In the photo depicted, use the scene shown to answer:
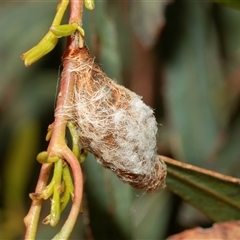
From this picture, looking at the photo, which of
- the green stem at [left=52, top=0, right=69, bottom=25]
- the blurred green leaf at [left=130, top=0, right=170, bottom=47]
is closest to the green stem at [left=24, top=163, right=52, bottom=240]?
the green stem at [left=52, top=0, right=69, bottom=25]

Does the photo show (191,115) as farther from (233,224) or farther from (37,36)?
(233,224)

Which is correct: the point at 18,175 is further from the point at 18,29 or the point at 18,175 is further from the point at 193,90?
the point at 193,90

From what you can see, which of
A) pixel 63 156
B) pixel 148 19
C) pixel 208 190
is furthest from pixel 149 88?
pixel 63 156

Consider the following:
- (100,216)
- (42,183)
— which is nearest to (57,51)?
(100,216)

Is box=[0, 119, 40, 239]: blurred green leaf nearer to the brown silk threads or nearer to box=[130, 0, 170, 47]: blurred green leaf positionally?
box=[130, 0, 170, 47]: blurred green leaf

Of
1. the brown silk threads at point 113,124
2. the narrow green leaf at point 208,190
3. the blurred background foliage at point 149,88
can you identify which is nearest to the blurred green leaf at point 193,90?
the blurred background foliage at point 149,88
